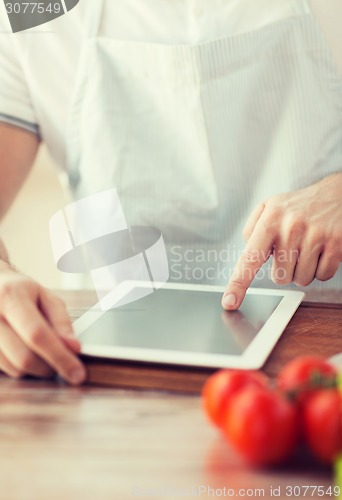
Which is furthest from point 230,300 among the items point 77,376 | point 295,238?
point 77,376

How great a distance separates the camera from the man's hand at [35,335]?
2.58 feet

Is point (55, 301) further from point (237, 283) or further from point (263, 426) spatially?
point (263, 426)

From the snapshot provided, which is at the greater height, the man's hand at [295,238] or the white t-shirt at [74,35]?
the white t-shirt at [74,35]

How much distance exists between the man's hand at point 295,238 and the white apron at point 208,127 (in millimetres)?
153

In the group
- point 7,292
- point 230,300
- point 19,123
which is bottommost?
point 230,300

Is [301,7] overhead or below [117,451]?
overhead

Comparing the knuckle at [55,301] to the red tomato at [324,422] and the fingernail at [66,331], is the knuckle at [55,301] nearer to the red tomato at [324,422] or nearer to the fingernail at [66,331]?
the fingernail at [66,331]

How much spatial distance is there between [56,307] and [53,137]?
613 millimetres

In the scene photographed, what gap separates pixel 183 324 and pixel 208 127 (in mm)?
452

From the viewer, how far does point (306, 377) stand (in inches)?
23.8

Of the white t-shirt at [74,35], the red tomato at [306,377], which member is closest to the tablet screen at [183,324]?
the red tomato at [306,377]

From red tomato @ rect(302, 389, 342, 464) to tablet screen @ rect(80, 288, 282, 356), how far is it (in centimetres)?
25

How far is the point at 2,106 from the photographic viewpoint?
1326 millimetres

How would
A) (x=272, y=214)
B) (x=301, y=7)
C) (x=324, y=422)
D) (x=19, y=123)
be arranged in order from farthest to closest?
(x=19, y=123)
(x=301, y=7)
(x=272, y=214)
(x=324, y=422)
